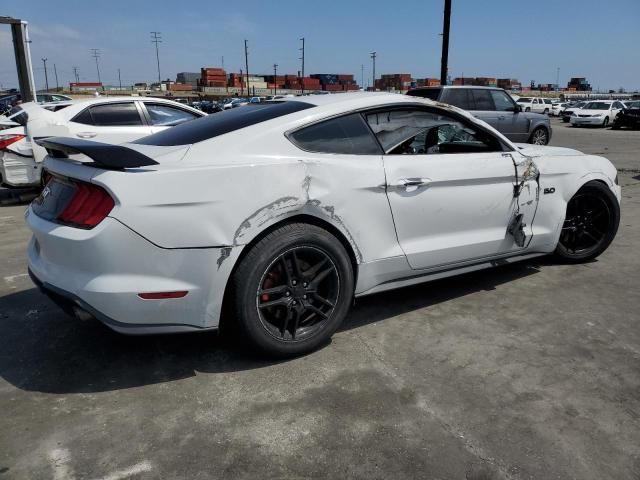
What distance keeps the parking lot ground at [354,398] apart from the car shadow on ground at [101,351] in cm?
1

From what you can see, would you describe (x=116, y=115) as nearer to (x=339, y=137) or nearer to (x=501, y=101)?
(x=339, y=137)

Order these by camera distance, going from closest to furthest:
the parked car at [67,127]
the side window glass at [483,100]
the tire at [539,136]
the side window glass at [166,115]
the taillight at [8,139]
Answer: the parked car at [67,127] → the taillight at [8,139] → the side window glass at [166,115] → the side window glass at [483,100] → the tire at [539,136]

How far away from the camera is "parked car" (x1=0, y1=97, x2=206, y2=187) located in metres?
7.18

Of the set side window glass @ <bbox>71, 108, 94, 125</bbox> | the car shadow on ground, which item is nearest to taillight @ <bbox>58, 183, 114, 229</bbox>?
the car shadow on ground

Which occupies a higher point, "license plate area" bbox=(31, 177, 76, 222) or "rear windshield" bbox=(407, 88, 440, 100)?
"rear windshield" bbox=(407, 88, 440, 100)

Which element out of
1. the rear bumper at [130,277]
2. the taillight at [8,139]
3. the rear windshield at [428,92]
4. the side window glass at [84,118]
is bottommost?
the rear bumper at [130,277]

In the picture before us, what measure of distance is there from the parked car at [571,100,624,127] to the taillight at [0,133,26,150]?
93.3 feet

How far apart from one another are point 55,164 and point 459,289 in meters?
2.95

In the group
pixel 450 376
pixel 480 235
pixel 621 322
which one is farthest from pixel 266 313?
pixel 621 322

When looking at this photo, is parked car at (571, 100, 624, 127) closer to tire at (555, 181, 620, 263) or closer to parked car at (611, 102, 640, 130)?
parked car at (611, 102, 640, 130)

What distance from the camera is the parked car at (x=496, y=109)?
11.6 meters

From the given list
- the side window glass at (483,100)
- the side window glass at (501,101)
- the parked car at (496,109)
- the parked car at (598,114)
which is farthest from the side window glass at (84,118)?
the parked car at (598,114)

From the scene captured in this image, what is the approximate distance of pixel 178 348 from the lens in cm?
309

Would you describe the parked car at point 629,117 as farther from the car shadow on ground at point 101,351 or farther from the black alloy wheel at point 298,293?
the black alloy wheel at point 298,293
